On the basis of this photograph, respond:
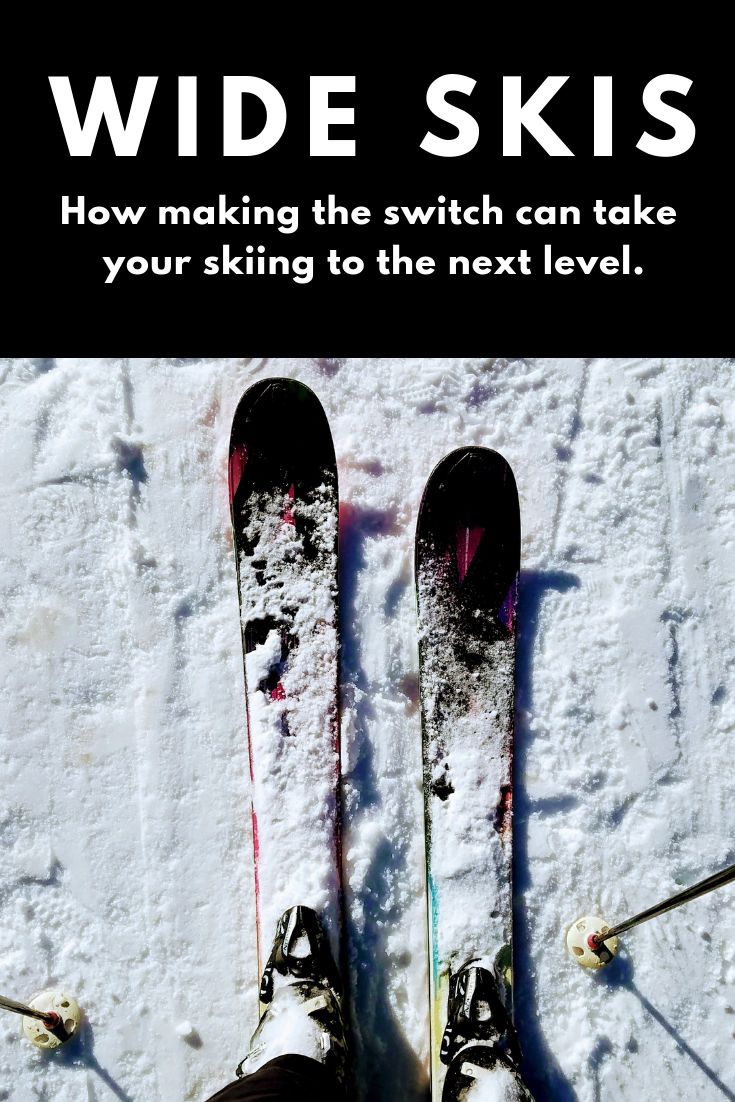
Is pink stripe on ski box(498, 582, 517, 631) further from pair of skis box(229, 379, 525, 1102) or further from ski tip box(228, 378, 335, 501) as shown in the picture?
ski tip box(228, 378, 335, 501)

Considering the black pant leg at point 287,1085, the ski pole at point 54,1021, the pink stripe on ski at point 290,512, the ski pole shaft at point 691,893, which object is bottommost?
the ski pole at point 54,1021

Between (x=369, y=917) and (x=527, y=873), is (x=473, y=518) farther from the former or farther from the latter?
(x=369, y=917)

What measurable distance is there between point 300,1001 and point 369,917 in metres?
0.30

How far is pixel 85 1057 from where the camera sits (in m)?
1.93

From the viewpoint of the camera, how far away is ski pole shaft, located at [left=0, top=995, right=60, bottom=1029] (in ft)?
5.26

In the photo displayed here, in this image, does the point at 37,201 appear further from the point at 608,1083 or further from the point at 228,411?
the point at 608,1083

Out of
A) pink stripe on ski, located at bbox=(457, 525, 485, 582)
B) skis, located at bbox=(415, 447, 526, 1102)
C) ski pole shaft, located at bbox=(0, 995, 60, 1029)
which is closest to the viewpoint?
ski pole shaft, located at bbox=(0, 995, 60, 1029)

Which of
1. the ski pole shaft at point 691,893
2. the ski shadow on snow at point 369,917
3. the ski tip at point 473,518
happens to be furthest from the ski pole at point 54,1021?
the ski tip at point 473,518

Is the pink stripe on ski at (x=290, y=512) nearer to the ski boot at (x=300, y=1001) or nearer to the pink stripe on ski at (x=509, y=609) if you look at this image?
the pink stripe on ski at (x=509, y=609)

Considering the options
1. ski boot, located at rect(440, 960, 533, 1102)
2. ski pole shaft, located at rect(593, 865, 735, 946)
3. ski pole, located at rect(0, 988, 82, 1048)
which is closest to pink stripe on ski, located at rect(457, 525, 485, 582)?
ski pole shaft, located at rect(593, 865, 735, 946)

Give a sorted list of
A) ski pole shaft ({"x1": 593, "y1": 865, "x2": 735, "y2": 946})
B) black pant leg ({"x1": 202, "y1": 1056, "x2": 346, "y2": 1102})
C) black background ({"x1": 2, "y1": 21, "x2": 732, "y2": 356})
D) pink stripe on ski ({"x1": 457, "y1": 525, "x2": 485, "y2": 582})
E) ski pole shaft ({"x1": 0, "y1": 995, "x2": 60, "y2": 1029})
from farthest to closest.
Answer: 1. black background ({"x1": 2, "y1": 21, "x2": 732, "y2": 356})
2. pink stripe on ski ({"x1": 457, "y1": 525, "x2": 485, "y2": 582})
3. ski pole shaft ({"x1": 0, "y1": 995, "x2": 60, "y2": 1029})
4. black pant leg ({"x1": 202, "y1": 1056, "x2": 346, "y2": 1102})
5. ski pole shaft ({"x1": 593, "y1": 865, "x2": 735, "y2": 946})

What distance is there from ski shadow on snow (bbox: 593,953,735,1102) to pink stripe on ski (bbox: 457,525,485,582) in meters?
1.19

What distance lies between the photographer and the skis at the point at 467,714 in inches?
74.2

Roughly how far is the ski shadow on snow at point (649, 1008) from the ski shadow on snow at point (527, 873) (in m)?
0.19
